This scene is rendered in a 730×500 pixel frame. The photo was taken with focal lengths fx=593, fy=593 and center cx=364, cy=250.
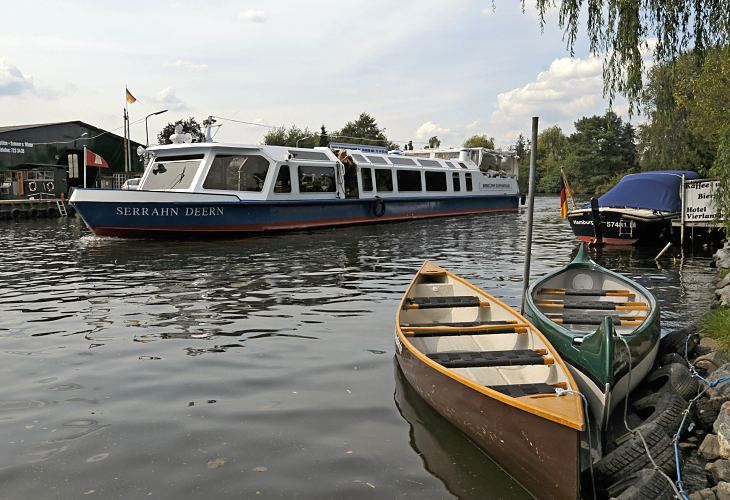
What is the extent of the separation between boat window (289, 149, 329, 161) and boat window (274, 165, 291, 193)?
0.70 metres

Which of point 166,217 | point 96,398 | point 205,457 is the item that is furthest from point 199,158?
point 205,457

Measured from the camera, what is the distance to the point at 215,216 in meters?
19.2

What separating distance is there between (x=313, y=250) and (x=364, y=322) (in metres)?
8.42

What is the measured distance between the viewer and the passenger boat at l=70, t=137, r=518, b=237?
18328 mm

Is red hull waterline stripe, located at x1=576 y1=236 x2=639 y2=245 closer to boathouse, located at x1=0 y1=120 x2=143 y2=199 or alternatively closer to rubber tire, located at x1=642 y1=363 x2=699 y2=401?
rubber tire, located at x1=642 y1=363 x2=699 y2=401

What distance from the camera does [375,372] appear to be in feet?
21.7

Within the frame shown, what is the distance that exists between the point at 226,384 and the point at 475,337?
2.73 meters

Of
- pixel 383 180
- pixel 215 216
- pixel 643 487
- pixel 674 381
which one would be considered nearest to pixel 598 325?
pixel 674 381

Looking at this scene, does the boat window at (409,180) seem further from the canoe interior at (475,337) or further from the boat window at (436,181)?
the canoe interior at (475,337)

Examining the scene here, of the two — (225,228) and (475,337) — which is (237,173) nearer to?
(225,228)

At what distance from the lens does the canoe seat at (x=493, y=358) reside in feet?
17.3

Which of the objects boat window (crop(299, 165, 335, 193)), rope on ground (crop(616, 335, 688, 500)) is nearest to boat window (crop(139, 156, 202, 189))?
boat window (crop(299, 165, 335, 193))

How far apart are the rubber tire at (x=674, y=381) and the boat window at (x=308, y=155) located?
56.9 feet

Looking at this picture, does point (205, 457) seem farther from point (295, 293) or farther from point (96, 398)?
point (295, 293)
